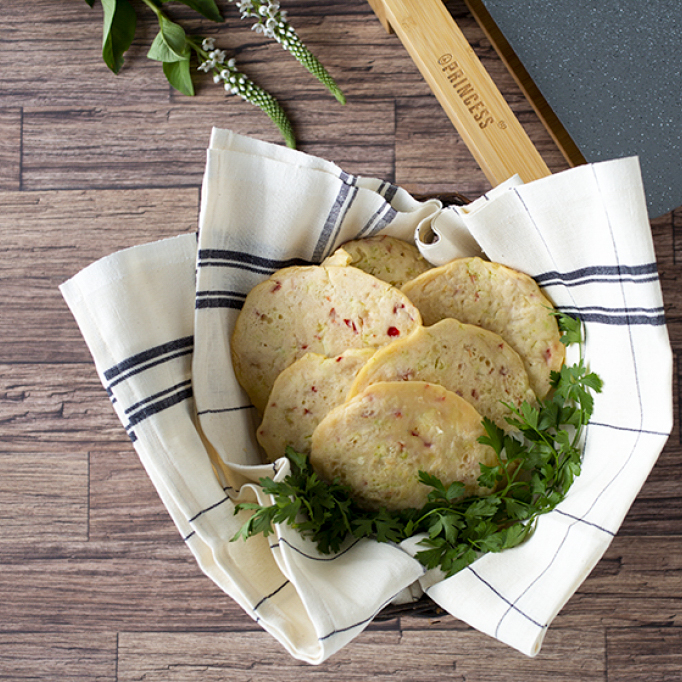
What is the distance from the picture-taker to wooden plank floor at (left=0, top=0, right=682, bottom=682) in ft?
3.79

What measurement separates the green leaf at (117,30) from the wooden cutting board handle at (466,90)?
1.65 feet

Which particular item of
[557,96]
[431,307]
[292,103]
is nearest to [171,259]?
[431,307]

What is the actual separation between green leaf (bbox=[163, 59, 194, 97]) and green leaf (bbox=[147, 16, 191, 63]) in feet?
0.05

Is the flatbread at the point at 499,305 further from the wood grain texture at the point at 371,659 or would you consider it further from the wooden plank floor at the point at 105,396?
the wood grain texture at the point at 371,659

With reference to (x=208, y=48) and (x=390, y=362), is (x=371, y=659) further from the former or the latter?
(x=208, y=48)

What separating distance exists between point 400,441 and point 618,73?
0.72m

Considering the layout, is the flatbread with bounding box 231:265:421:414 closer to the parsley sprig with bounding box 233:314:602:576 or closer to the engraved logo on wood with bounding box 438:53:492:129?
the parsley sprig with bounding box 233:314:602:576

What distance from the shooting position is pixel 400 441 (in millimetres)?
791

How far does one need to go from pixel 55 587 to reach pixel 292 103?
3.56 ft

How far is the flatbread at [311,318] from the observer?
2.72 ft

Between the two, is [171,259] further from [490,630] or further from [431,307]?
[490,630]

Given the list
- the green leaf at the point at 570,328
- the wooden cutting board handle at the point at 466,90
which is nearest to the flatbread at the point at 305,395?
the green leaf at the point at 570,328

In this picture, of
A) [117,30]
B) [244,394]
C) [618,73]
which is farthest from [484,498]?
[117,30]

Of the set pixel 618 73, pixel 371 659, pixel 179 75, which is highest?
pixel 618 73
